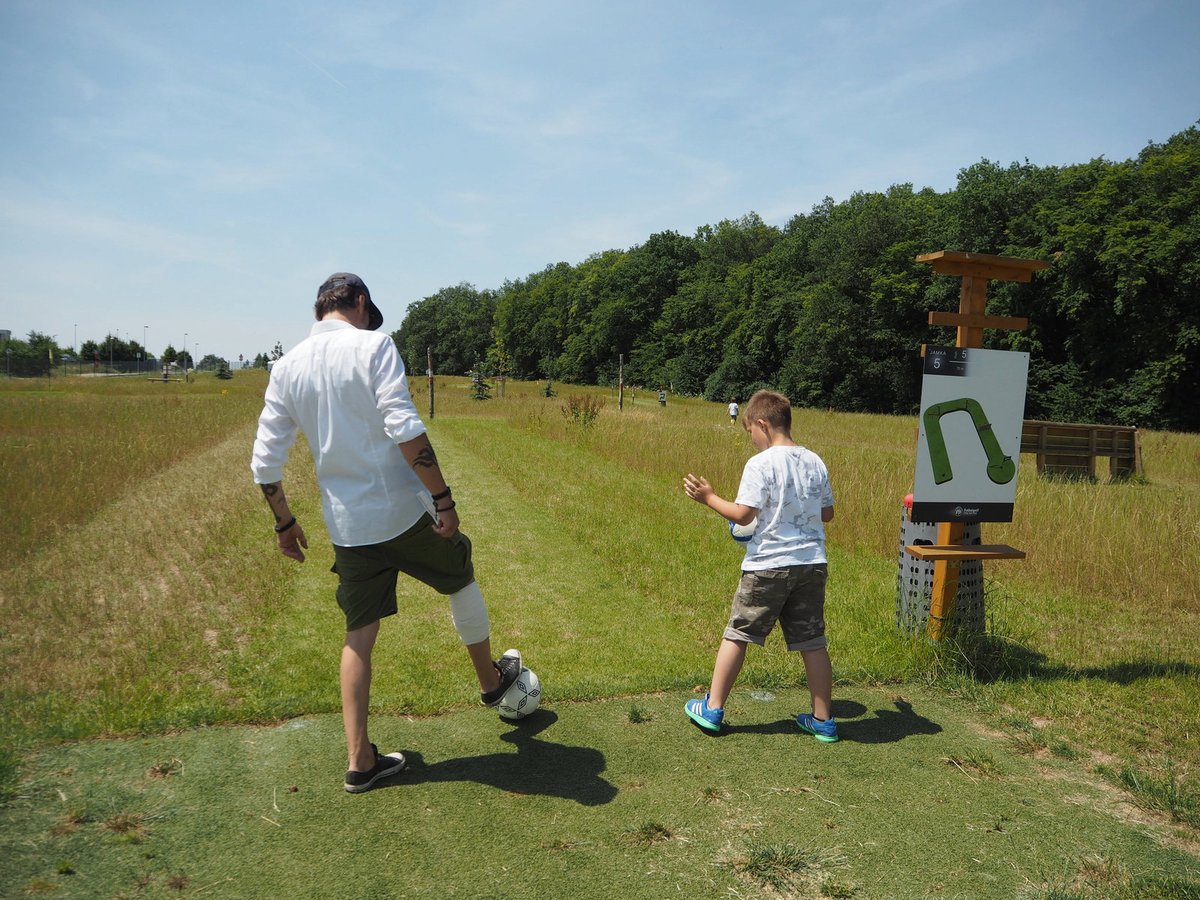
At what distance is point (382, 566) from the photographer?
3154 mm

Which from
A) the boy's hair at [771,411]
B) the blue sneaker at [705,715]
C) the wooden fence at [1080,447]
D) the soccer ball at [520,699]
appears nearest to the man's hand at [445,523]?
the soccer ball at [520,699]

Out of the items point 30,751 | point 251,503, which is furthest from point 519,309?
point 30,751

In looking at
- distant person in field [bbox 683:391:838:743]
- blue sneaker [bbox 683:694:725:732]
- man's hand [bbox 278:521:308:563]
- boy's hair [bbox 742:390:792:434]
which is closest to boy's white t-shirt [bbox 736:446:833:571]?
distant person in field [bbox 683:391:838:743]

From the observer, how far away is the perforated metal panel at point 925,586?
4723 mm

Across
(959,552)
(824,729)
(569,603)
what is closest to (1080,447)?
(959,552)

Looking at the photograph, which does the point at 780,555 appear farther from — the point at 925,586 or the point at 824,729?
the point at 925,586

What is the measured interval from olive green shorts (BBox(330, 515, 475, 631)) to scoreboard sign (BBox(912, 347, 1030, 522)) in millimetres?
2819

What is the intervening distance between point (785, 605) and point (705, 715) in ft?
2.25

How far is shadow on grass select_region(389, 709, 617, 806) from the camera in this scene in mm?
3158

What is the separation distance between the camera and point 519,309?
110000 millimetres

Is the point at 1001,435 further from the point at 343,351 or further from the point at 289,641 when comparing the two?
the point at 289,641

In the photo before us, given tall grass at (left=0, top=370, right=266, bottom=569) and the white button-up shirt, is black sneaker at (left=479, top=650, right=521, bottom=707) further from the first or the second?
tall grass at (left=0, top=370, right=266, bottom=569)

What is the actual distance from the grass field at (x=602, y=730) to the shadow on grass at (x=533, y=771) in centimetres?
2

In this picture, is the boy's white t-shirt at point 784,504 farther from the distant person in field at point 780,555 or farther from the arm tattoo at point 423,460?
the arm tattoo at point 423,460
